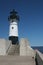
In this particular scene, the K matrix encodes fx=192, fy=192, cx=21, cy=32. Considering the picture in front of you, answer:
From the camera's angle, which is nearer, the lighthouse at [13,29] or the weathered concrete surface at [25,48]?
the weathered concrete surface at [25,48]

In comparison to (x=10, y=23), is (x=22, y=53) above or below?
below

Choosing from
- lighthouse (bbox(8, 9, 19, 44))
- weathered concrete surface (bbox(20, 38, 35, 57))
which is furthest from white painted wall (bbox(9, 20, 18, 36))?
weathered concrete surface (bbox(20, 38, 35, 57))

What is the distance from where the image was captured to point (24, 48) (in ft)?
52.2

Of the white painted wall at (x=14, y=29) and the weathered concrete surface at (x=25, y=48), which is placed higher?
the white painted wall at (x=14, y=29)

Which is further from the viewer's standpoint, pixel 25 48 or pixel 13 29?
pixel 13 29

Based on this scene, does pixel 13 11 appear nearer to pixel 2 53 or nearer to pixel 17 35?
pixel 17 35

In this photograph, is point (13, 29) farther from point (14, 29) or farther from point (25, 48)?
point (25, 48)

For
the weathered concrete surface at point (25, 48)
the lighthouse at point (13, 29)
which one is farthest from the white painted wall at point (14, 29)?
the weathered concrete surface at point (25, 48)

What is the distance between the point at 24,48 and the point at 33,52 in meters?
1.16

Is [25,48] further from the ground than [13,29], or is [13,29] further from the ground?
[13,29]

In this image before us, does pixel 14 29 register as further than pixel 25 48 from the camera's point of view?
Yes

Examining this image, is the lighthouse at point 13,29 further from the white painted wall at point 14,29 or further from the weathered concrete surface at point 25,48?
the weathered concrete surface at point 25,48

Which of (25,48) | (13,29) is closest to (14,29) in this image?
(13,29)

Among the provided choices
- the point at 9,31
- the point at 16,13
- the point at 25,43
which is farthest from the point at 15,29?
the point at 25,43
